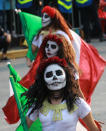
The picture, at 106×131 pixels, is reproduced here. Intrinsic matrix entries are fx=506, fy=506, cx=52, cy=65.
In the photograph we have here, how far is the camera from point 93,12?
1486 cm

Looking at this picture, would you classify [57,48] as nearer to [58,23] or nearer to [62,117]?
[58,23]

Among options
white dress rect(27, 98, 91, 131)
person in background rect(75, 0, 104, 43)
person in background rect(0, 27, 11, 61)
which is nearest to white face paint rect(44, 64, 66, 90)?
white dress rect(27, 98, 91, 131)

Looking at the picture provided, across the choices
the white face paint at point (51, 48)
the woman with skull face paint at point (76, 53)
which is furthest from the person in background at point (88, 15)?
the white face paint at point (51, 48)

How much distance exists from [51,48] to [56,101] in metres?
1.18

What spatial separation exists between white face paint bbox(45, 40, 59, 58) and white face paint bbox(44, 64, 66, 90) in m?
1.02

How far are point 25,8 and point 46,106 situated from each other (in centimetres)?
1069

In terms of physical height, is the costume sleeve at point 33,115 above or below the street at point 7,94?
above

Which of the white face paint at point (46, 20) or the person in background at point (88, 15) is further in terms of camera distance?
the person in background at point (88, 15)

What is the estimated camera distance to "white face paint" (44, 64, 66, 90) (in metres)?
3.79

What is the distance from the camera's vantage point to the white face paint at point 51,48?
4.83 metres

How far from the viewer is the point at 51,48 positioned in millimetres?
4875

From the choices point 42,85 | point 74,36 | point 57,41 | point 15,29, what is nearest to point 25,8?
point 15,29

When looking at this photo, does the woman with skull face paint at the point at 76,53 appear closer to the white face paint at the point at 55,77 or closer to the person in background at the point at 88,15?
the white face paint at the point at 55,77

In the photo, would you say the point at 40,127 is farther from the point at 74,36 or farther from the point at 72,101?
the point at 74,36
